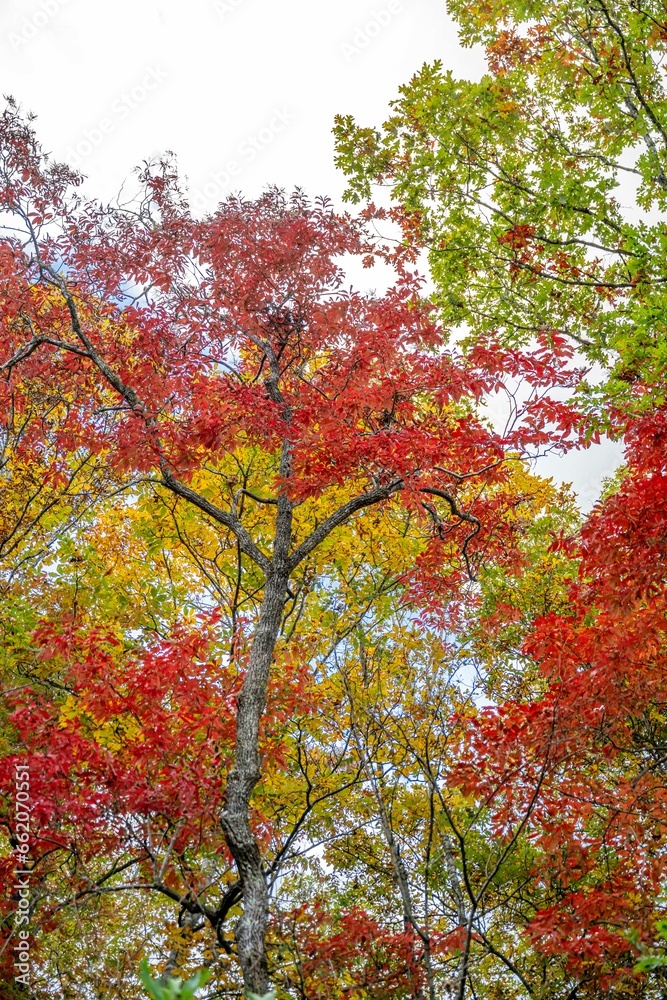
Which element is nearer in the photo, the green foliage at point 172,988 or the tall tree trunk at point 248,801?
→ the green foliage at point 172,988

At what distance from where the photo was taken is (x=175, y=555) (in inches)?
452

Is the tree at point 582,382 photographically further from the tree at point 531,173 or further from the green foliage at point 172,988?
the green foliage at point 172,988

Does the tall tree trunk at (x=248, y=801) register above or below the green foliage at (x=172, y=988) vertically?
above

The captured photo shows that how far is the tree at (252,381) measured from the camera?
665 centimetres

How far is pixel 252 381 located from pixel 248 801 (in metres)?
4.40

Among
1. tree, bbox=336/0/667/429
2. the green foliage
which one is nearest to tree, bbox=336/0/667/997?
tree, bbox=336/0/667/429

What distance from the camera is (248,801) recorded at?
5945 millimetres

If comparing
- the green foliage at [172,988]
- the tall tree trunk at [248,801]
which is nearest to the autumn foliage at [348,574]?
the tall tree trunk at [248,801]

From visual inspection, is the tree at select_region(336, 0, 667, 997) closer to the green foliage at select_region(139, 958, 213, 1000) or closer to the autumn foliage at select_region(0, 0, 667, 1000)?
the autumn foliage at select_region(0, 0, 667, 1000)

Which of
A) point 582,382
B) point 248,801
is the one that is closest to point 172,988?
point 248,801

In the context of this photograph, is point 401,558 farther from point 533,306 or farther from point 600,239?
point 600,239

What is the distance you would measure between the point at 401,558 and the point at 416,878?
4396 mm

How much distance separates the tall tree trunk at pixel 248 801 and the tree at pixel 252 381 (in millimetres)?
18

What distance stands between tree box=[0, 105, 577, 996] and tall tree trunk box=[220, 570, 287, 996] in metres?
0.02
